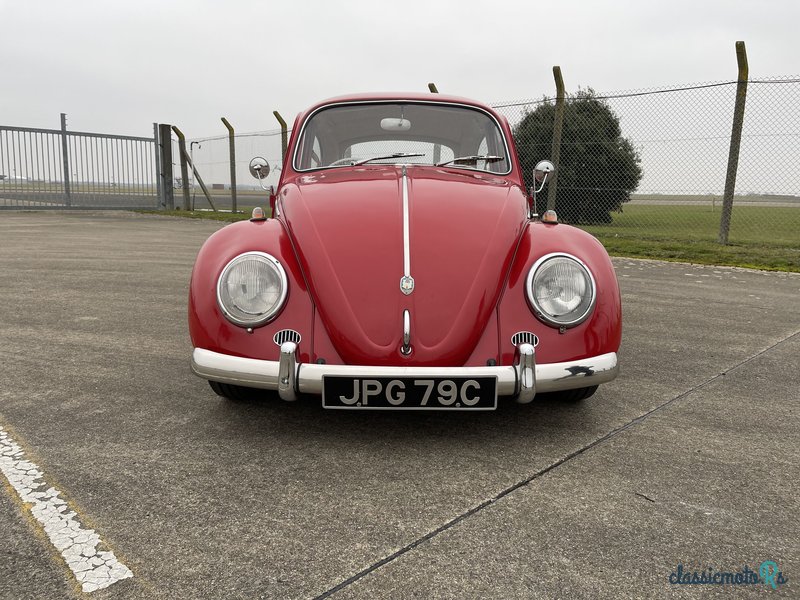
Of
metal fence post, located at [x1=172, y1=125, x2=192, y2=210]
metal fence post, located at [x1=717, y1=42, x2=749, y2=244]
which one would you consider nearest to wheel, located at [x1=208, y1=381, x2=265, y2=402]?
metal fence post, located at [x1=717, y1=42, x2=749, y2=244]

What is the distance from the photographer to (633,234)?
9984 mm

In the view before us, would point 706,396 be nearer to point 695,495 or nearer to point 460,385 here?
point 695,495

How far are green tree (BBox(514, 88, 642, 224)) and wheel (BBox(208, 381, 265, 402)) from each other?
749cm

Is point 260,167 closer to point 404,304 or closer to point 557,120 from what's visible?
point 404,304

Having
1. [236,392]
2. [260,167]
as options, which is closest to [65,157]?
[260,167]

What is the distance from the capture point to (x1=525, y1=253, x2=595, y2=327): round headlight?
238 centimetres

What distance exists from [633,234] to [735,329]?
5999mm

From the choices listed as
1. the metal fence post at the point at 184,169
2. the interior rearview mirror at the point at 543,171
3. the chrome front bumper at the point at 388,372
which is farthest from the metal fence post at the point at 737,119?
the metal fence post at the point at 184,169

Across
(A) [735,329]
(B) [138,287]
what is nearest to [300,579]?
(A) [735,329]

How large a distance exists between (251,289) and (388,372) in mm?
646

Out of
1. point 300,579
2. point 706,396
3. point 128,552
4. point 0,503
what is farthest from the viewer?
point 706,396

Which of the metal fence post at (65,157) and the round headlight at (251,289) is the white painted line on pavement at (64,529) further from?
the metal fence post at (65,157)

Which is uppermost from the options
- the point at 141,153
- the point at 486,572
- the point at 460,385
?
the point at 141,153

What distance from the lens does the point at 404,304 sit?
2314mm
